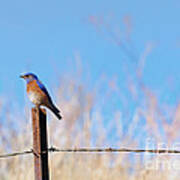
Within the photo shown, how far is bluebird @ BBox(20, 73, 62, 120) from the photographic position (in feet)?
9.29

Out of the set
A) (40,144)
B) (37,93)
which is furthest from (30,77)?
(40,144)

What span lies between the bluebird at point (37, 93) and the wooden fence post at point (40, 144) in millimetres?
717

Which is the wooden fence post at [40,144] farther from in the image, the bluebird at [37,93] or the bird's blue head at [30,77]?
the bird's blue head at [30,77]

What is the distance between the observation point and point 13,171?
388 cm

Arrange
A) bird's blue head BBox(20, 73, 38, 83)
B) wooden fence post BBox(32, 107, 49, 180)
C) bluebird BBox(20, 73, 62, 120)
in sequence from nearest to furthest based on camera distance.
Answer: wooden fence post BBox(32, 107, 49, 180)
bluebird BBox(20, 73, 62, 120)
bird's blue head BBox(20, 73, 38, 83)

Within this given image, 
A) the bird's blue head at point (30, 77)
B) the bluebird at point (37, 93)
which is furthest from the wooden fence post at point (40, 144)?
the bird's blue head at point (30, 77)

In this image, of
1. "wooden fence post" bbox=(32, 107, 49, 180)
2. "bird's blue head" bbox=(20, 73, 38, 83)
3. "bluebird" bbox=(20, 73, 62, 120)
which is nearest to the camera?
"wooden fence post" bbox=(32, 107, 49, 180)

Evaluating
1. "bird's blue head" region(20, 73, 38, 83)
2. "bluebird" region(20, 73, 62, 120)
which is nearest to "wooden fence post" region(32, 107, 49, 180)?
"bluebird" region(20, 73, 62, 120)

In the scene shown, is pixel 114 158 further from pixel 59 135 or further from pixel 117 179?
pixel 59 135

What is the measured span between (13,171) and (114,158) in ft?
2.15

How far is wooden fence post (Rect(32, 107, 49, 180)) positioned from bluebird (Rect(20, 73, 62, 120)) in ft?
2.35

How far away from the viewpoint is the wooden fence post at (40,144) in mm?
1983

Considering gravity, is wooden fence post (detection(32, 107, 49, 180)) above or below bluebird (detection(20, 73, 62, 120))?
below

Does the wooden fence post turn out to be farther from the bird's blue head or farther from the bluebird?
the bird's blue head
